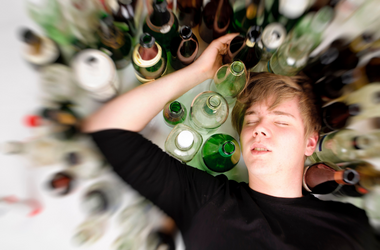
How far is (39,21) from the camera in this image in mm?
744

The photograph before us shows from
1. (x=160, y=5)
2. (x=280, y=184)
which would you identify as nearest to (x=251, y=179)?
(x=280, y=184)

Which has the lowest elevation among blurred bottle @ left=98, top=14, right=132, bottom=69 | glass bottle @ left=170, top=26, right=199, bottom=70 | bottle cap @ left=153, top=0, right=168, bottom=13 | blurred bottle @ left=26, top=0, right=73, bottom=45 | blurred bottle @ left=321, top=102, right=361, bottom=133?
blurred bottle @ left=26, top=0, right=73, bottom=45

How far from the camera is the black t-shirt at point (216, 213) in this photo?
673 mm

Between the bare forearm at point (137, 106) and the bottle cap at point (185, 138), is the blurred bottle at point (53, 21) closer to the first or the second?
the bare forearm at point (137, 106)

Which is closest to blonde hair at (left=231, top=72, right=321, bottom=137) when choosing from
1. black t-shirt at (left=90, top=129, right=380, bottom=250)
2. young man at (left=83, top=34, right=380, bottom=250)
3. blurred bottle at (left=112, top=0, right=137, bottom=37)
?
young man at (left=83, top=34, right=380, bottom=250)

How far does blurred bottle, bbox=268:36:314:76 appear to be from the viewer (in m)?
0.83

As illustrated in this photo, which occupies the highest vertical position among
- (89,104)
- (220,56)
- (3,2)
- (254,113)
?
(220,56)

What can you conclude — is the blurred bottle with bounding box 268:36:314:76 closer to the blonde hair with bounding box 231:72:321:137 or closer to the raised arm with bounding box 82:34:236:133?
the blonde hair with bounding box 231:72:321:137

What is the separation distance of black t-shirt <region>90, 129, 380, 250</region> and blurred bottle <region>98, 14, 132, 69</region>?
1.16ft

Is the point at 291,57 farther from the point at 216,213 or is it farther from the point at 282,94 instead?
the point at 216,213

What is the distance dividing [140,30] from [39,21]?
38 centimetres

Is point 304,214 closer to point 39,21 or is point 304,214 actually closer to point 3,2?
point 39,21

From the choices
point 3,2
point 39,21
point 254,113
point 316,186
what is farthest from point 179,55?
point 316,186

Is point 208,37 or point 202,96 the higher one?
point 208,37
